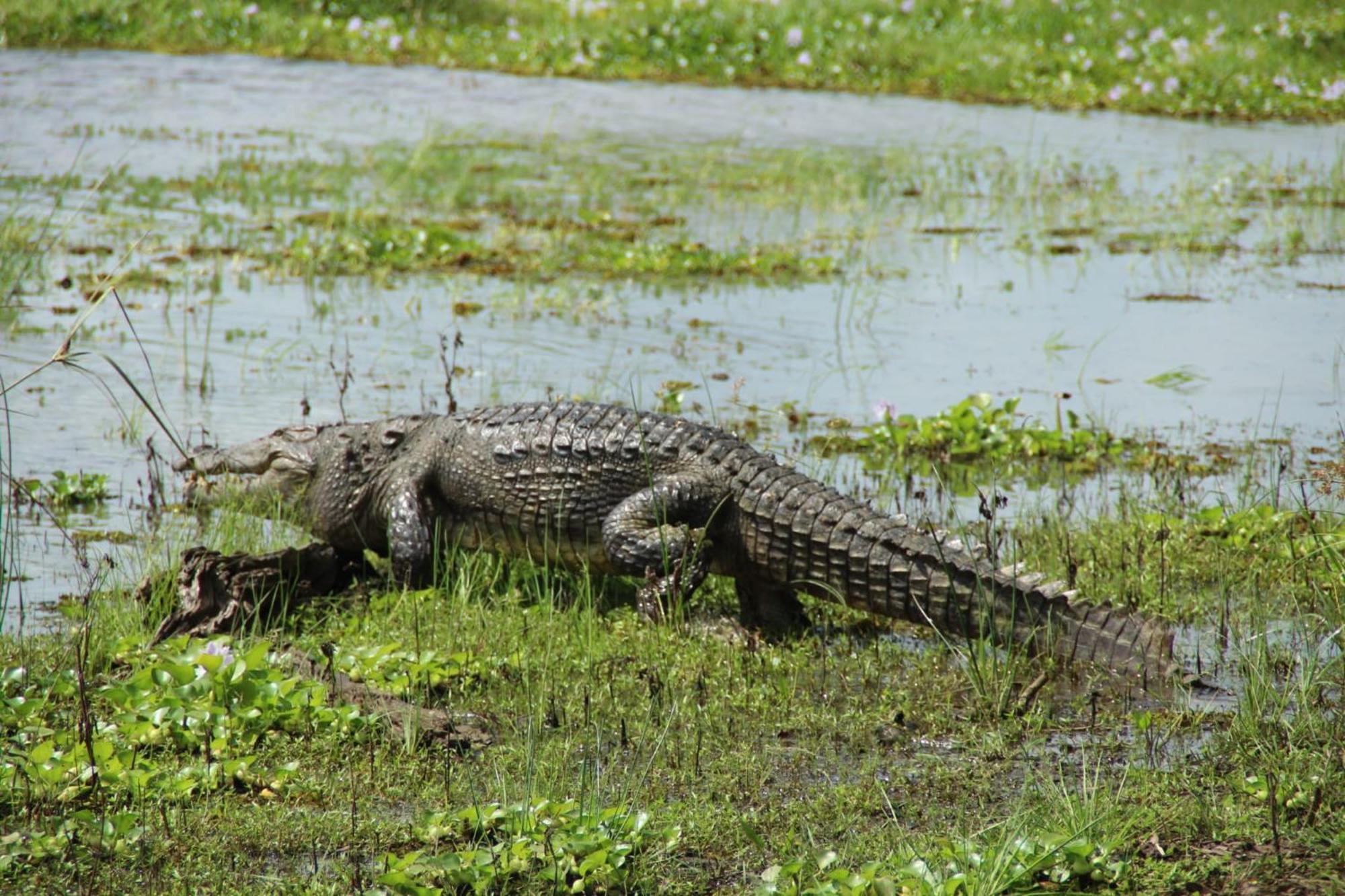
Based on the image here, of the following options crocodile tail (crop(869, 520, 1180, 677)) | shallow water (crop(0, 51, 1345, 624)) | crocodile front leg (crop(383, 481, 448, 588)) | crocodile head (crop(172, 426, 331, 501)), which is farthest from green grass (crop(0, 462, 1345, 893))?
shallow water (crop(0, 51, 1345, 624))

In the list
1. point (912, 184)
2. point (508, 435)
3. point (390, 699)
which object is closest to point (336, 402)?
point (508, 435)

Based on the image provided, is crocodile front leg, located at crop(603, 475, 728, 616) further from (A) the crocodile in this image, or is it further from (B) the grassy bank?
(B) the grassy bank

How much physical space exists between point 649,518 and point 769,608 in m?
0.56

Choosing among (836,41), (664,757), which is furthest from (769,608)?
(836,41)

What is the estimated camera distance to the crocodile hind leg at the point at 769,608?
5465 millimetres

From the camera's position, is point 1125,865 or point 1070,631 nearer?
point 1125,865

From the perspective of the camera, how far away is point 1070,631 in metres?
4.86

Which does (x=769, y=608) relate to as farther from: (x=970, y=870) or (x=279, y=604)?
(x=970, y=870)

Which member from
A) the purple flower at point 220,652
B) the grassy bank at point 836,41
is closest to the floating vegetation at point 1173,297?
the purple flower at point 220,652

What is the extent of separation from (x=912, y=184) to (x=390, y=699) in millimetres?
10522

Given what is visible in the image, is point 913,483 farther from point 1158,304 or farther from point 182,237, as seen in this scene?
point 182,237

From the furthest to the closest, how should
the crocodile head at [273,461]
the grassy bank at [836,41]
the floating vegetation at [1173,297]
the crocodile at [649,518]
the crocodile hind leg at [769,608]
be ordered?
1. the grassy bank at [836,41]
2. the floating vegetation at [1173,297]
3. the crocodile head at [273,461]
4. the crocodile hind leg at [769,608]
5. the crocodile at [649,518]

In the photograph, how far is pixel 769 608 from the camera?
5.51 m

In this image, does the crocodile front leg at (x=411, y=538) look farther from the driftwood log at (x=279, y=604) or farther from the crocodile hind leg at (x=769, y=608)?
the crocodile hind leg at (x=769, y=608)
